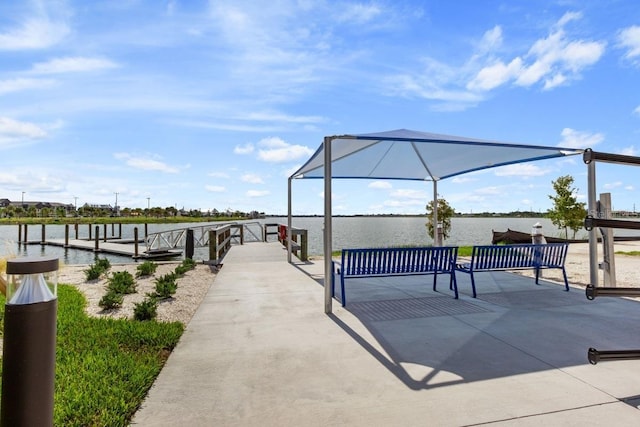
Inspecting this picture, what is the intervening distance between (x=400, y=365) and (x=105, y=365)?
7.82ft

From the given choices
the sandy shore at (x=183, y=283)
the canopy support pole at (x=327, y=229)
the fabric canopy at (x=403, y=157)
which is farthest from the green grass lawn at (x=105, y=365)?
the fabric canopy at (x=403, y=157)

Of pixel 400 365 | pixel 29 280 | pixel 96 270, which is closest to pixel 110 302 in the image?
pixel 96 270

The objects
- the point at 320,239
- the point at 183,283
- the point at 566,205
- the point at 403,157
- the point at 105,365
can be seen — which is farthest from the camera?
the point at 320,239

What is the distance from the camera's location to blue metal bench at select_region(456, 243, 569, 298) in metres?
5.95

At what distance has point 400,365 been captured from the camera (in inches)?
120

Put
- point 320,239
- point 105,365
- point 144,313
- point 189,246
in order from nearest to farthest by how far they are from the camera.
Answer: point 105,365 < point 144,313 < point 189,246 < point 320,239

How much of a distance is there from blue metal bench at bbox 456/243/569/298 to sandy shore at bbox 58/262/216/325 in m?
4.27

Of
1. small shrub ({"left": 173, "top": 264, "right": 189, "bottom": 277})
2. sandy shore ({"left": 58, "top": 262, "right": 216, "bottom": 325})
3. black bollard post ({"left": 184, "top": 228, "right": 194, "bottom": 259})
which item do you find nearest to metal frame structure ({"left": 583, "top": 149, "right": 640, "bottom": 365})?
sandy shore ({"left": 58, "top": 262, "right": 216, "bottom": 325})

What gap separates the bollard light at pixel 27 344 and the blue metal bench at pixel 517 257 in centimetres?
565

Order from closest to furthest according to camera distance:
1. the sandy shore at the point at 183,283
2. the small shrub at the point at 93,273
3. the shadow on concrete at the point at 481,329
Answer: the shadow on concrete at the point at 481,329 → the sandy shore at the point at 183,283 → the small shrub at the point at 93,273

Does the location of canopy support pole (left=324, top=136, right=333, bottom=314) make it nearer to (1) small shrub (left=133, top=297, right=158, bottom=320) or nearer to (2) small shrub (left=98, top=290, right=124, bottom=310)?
(1) small shrub (left=133, top=297, right=158, bottom=320)

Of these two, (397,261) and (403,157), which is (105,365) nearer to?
(397,261)

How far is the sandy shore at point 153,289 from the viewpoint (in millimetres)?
4805

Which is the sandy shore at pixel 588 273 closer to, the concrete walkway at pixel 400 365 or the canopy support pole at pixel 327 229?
the concrete walkway at pixel 400 365
